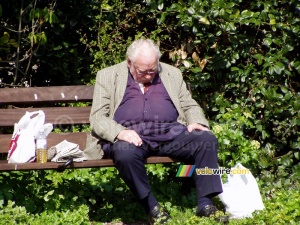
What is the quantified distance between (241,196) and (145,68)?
1262 millimetres

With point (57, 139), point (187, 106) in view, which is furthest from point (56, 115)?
point (187, 106)

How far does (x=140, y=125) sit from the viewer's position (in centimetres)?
589

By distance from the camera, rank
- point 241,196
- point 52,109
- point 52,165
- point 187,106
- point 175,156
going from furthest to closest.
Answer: point 52,109 < point 187,106 < point 241,196 < point 175,156 < point 52,165

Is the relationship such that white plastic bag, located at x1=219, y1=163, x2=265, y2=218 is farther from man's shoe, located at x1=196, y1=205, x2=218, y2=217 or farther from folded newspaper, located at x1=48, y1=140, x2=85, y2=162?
folded newspaper, located at x1=48, y1=140, x2=85, y2=162

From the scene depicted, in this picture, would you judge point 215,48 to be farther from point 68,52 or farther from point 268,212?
point 268,212

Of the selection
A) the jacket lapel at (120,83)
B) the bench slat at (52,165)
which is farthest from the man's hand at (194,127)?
the jacket lapel at (120,83)

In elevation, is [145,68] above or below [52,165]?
above

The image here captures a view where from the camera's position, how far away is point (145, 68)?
19.5 feet

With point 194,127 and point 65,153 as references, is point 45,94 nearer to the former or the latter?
point 65,153

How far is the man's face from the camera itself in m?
5.92

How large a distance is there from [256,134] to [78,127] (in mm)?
1748

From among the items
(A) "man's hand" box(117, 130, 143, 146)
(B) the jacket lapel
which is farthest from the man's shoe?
(B) the jacket lapel

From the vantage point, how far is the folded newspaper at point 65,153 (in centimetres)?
561

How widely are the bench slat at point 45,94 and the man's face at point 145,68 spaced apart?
1.65 ft
